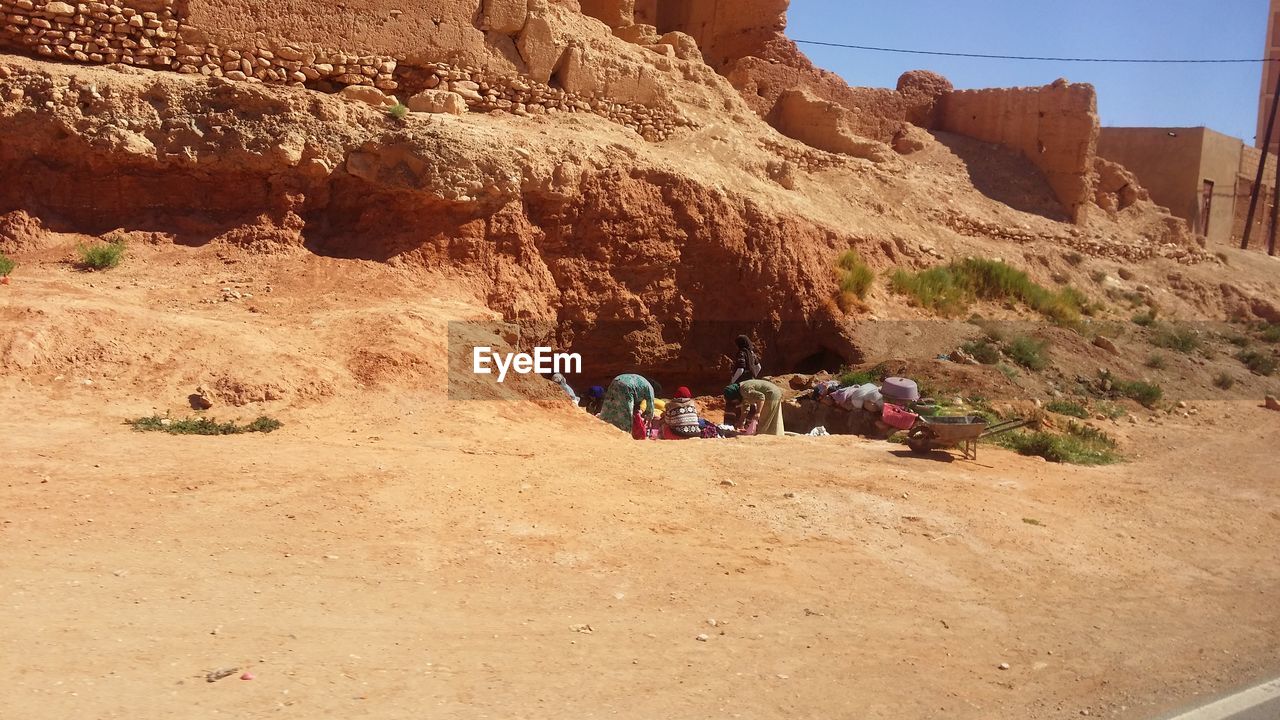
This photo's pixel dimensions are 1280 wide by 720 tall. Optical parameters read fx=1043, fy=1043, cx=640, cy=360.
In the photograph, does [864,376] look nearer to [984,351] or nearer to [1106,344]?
[984,351]

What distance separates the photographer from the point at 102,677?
366 centimetres

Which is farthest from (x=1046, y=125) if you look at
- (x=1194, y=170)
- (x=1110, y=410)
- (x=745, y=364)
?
(x=745, y=364)

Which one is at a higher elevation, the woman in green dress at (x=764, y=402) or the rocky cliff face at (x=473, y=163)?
the rocky cliff face at (x=473, y=163)

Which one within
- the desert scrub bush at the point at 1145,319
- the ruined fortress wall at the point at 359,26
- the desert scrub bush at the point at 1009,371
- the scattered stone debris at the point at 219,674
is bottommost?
the scattered stone debris at the point at 219,674

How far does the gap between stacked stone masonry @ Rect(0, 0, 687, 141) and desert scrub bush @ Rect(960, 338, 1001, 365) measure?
6.04m

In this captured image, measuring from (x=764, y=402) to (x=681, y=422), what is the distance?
1.12m

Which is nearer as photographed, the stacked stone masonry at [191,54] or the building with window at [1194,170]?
the stacked stone masonry at [191,54]

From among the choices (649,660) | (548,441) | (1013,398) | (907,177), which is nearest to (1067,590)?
(649,660)

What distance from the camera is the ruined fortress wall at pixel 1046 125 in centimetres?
1948

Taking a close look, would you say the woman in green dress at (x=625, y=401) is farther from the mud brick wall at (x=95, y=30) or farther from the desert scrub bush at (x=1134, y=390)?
the desert scrub bush at (x=1134, y=390)

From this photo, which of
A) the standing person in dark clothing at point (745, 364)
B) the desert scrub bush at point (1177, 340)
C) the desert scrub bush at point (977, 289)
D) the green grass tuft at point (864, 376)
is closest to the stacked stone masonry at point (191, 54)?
the standing person in dark clothing at point (745, 364)

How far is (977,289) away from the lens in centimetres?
1502

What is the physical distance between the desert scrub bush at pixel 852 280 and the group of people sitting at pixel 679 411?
11.0ft

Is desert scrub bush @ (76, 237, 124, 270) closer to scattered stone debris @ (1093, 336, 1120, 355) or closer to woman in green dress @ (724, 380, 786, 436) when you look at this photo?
woman in green dress @ (724, 380, 786, 436)
